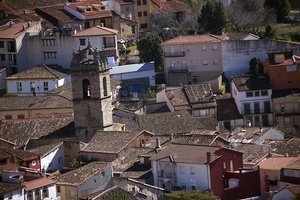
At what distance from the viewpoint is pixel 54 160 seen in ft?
210

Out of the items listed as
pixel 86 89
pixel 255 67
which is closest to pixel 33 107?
pixel 86 89

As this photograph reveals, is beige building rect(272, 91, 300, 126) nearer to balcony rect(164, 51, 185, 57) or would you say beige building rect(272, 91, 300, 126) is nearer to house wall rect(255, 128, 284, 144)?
house wall rect(255, 128, 284, 144)

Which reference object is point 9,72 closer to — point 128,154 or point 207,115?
point 207,115

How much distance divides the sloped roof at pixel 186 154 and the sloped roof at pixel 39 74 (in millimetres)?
18081

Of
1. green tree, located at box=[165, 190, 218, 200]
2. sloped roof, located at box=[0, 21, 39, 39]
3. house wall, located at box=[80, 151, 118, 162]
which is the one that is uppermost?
sloped roof, located at box=[0, 21, 39, 39]

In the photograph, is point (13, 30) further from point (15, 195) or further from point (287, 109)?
point (15, 195)

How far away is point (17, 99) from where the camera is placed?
2913 inches

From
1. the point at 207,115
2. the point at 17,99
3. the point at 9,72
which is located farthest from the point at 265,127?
the point at 9,72

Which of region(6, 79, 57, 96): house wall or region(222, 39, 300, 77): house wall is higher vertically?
region(222, 39, 300, 77): house wall

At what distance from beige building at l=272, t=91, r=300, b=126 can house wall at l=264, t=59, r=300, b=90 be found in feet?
4.77

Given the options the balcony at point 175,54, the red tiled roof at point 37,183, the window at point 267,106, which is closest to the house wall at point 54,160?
the red tiled roof at point 37,183

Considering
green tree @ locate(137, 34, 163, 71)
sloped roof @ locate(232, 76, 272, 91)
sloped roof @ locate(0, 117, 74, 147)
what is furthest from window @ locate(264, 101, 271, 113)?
sloped roof @ locate(0, 117, 74, 147)

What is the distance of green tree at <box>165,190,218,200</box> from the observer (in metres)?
56.0

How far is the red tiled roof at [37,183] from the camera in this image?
57.2 metres
